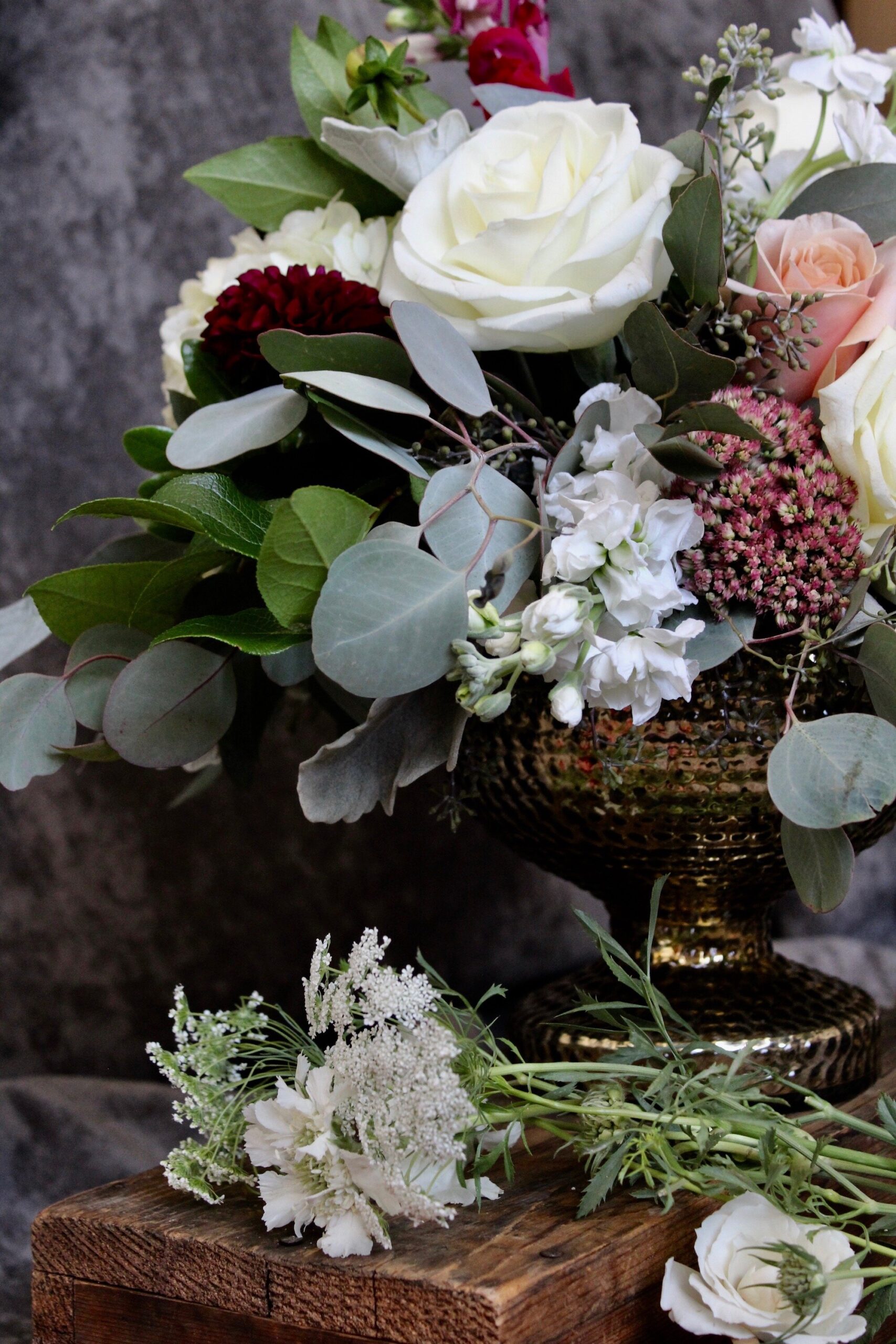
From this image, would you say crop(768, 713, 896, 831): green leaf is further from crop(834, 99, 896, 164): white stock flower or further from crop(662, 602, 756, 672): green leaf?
crop(834, 99, 896, 164): white stock flower

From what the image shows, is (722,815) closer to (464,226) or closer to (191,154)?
(464,226)

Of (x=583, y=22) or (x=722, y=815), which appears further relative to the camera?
(x=583, y=22)

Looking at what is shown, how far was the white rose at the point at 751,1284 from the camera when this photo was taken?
38 cm

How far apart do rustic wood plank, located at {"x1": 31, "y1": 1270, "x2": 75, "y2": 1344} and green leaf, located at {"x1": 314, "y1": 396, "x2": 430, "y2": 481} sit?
1.11 feet

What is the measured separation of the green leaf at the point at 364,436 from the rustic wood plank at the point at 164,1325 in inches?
12.3

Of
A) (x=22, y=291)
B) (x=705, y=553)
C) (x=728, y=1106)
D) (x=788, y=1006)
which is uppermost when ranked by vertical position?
(x=22, y=291)

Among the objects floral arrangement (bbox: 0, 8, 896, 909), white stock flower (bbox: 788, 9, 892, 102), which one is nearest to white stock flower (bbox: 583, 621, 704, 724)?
floral arrangement (bbox: 0, 8, 896, 909)

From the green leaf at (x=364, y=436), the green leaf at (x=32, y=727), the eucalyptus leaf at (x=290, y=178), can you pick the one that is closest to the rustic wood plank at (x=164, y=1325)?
the green leaf at (x=32, y=727)

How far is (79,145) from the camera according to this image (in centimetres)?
88

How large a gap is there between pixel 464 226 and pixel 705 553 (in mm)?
191

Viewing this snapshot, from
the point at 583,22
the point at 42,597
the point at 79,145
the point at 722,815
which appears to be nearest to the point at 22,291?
the point at 79,145

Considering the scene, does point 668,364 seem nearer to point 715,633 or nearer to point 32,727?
point 715,633

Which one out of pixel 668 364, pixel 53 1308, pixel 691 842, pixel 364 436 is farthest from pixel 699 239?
pixel 53 1308

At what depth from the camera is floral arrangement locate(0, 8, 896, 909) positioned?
448 mm
